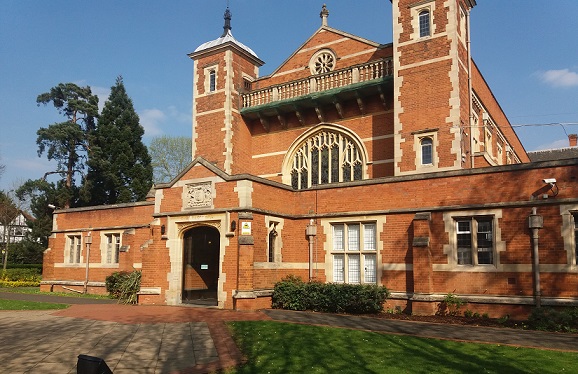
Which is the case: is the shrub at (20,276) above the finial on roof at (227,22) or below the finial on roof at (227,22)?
below

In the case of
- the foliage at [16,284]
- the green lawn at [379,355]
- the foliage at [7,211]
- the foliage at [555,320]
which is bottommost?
the foliage at [16,284]

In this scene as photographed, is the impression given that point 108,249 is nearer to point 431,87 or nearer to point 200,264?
point 200,264

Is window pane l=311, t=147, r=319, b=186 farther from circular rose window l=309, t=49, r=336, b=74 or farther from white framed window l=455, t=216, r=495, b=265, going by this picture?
white framed window l=455, t=216, r=495, b=265

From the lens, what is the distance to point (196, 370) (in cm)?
791

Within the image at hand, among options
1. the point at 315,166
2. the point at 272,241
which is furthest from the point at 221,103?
the point at 272,241

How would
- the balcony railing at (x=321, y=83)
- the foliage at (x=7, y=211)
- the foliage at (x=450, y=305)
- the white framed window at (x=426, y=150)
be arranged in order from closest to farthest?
the foliage at (x=450, y=305)
the white framed window at (x=426, y=150)
the balcony railing at (x=321, y=83)
the foliage at (x=7, y=211)

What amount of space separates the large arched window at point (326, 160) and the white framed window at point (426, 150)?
146 inches

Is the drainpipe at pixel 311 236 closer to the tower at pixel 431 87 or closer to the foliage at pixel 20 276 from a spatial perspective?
the tower at pixel 431 87

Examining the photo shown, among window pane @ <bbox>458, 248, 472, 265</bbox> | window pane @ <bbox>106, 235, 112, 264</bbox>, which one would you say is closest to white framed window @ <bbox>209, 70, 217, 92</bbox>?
window pane @ <bbox>106, 235, 112, 264</bbox>

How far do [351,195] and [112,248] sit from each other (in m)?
13.8

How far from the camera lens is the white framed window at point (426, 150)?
1919 cm

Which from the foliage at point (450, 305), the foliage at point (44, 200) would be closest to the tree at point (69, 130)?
the foliage at point (44, 200)

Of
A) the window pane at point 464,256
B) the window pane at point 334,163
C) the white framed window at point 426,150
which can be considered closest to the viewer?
the window pane at point 464,256

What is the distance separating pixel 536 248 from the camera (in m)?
12.9
